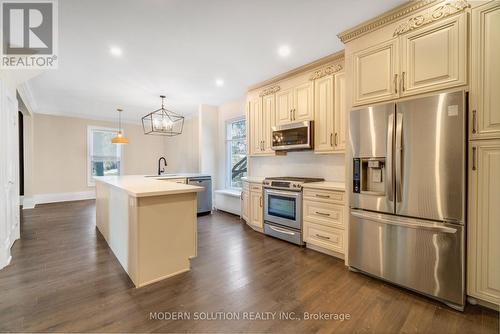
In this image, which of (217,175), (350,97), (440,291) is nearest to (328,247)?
(440,291)

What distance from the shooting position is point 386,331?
1592mm

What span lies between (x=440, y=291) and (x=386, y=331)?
0.69m

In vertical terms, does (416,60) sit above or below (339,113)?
above

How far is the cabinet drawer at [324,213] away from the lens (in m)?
2.74

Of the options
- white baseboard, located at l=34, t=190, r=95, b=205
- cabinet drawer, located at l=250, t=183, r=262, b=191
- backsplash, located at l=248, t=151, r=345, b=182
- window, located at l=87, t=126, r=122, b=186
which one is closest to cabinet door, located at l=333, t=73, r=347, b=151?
backsplash, located at l=248, t=151, r=345, b=182

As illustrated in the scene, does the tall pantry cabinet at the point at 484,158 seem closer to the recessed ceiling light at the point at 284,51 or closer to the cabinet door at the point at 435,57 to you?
the cabinet door at the point at 435,57

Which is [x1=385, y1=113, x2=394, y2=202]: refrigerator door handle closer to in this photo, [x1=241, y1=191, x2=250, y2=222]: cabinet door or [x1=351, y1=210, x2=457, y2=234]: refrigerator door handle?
[x1=351, y1=210, x2=457, y2=234]: refrigerator door handle

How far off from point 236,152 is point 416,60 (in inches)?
158

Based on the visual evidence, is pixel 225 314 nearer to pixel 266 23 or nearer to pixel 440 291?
pixel 440 291

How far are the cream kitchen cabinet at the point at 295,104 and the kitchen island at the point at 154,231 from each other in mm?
2020

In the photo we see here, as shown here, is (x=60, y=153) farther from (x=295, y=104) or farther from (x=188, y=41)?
(x=295, y=104)

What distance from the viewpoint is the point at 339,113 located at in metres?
3.00

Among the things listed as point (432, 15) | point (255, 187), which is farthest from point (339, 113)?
point (255, 187)

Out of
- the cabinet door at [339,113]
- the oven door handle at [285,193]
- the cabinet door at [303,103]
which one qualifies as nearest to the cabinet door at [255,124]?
the cabinet door at [303,103]
